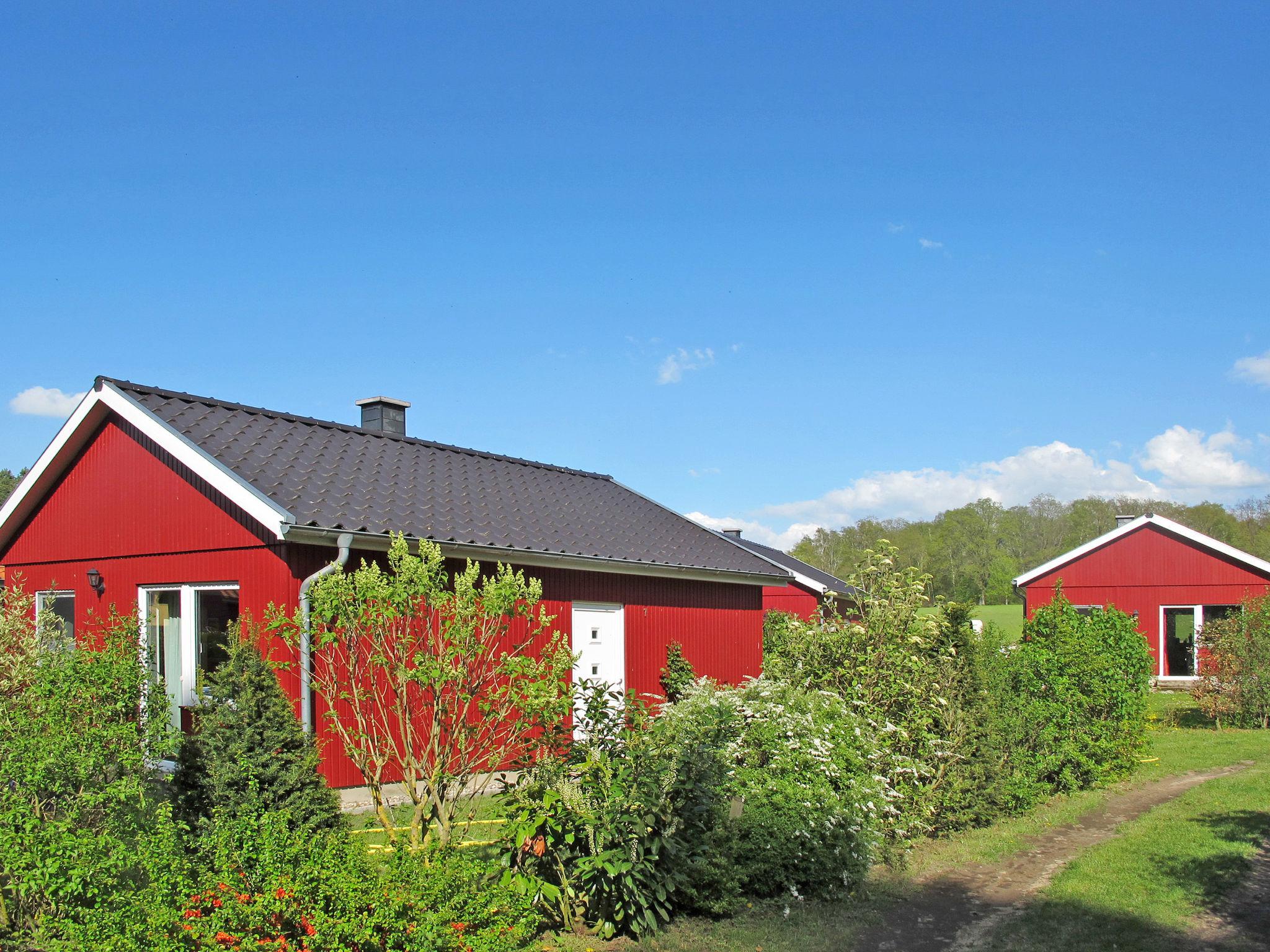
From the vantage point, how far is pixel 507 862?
5.50 m

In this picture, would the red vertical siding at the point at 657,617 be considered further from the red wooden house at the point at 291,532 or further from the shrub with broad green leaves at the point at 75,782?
the shrub with broad green leaves at the point at 75,782

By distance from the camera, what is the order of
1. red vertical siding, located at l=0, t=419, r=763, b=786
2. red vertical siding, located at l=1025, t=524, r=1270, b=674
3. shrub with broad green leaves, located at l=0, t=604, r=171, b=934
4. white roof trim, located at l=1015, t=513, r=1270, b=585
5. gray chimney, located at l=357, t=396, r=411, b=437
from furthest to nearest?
red vertical siding, located at l=1025, t=524, r=1270, b=674, white roof trim, located at l=1015, t=513, r=1270, b=585, gray chimney, located at l=357, t=396, r=411, b=437, red vertical siding, located at l=0, t=419, r=763, b=786, shrub with broad green leaves, located at l=0, t=604, r=171, b=934

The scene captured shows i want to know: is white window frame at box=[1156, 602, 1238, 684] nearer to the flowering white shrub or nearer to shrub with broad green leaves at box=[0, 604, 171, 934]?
the flowering white shrub

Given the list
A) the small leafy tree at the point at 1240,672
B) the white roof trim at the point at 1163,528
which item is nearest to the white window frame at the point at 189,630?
the small leafy tree at the point at 1240,672

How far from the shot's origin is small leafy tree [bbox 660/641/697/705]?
1362 centimetres

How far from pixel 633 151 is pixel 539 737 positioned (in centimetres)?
1026

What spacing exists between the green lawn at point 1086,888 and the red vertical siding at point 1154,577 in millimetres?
15872

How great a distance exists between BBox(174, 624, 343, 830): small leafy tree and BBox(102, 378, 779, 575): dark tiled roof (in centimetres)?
323

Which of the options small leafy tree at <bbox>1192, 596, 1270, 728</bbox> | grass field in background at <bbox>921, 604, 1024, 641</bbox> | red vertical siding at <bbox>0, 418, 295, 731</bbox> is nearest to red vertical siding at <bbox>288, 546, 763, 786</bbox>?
red vertical siding at <bbox>0, 418, 295, 731</bbox>

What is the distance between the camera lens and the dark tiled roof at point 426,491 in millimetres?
10242

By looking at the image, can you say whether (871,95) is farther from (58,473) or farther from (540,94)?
(58,473)

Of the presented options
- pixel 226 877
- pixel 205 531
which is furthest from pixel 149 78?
pixel 226 877

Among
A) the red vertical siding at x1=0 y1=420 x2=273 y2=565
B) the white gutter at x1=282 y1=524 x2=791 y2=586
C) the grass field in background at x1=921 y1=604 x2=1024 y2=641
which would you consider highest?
the red vertical siding at x1=0 y1=420 x2=273 y2=565

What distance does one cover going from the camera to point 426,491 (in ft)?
39.8
